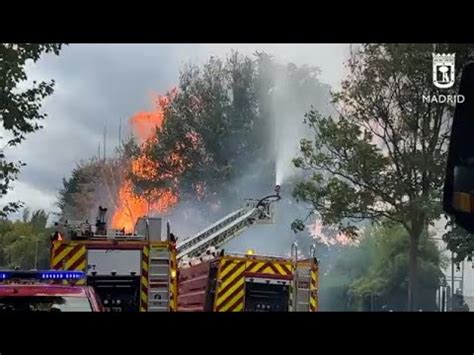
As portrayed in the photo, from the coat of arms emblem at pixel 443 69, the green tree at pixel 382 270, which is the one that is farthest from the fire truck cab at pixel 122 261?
the coat of arms emblem at pixel 443 69

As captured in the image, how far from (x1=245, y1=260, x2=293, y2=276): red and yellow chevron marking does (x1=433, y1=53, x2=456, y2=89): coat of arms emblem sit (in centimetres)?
154

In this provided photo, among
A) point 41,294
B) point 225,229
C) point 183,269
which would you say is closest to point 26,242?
point 41,294

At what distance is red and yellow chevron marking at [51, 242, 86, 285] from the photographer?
4219 mm

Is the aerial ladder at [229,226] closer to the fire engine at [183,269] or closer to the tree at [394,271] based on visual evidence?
the fire engine at [183,269]

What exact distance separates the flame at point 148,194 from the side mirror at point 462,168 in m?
2.92

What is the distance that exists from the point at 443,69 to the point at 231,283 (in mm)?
2034

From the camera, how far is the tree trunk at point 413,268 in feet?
13.5

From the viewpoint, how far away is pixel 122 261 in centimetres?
456

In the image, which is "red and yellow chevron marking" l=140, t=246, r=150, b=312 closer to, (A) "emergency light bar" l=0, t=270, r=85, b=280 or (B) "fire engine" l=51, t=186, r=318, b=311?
(B) "fire engine" l=51, t=186, r=318, b=311

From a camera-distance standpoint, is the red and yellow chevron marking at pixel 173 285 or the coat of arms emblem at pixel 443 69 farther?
the red and yellow chevron marking at pixel 173 285

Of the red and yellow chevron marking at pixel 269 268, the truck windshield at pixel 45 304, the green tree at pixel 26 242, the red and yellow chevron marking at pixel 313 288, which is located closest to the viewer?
the truck windshield at pixel 45 304

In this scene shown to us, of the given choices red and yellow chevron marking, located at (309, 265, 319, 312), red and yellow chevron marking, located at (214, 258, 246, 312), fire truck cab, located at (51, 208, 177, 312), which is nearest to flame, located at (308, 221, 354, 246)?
red and yellow chevron marking, located at (309, 265, 319, 312)
